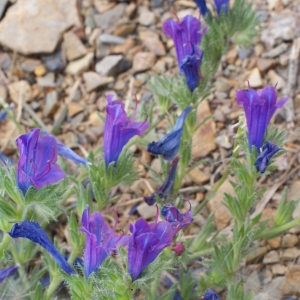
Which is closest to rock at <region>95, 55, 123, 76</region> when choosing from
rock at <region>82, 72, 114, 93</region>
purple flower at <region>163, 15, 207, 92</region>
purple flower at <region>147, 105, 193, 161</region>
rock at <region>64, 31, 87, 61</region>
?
rock at <region>82, 72, 114, 93</region>

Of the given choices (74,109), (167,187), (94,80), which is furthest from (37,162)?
(94,80)

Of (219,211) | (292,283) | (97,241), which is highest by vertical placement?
(97,241)

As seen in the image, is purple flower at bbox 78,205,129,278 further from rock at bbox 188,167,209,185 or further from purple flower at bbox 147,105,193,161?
rock at bbox 188,167,209,185

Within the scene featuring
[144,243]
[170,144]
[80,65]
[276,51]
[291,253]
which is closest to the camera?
[144,243]

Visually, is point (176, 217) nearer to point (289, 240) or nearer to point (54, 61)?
point (289, 240)

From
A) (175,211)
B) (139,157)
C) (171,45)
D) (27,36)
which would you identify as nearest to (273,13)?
(171,45)

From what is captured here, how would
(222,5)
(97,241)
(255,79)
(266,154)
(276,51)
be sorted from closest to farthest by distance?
1. (97,241)
2. (266,154)
3. (222,5)
4. (255,79)
5. (276,51)

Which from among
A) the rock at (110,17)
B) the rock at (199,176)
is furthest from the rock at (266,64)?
the rock at (110,17)

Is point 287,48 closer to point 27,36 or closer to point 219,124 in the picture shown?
point 219,124
